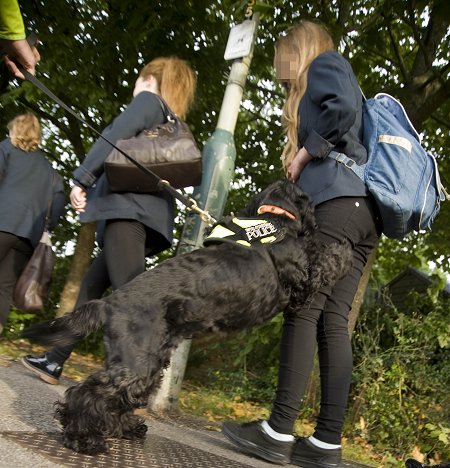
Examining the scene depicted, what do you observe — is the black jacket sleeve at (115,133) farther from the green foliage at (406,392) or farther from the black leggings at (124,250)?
the green foliage at (406,392)

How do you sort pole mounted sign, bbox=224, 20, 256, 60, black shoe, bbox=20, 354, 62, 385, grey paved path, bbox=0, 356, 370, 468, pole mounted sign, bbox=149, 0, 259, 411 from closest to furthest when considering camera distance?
1. grey paved path, bbox=0, 356, 370, 468
2. black shoe, bbox=20, 354, 62, 385
3. pole mounted sign, bbox=149, 0, 259, 411
4. pole mounted sign, bbox=224, 20, 256, 60

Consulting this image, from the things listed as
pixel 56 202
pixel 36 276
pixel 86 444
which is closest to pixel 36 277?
pixel 36 276

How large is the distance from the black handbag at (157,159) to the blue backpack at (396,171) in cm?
98

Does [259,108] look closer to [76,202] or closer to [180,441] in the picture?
[76,202]

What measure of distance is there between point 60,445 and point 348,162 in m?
1.84

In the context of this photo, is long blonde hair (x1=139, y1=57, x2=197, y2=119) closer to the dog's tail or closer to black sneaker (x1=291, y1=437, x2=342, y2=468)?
the dog's tail

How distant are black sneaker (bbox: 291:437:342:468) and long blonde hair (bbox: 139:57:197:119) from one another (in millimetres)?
2180

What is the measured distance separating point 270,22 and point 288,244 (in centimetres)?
410

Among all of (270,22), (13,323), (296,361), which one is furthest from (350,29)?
(13,323)

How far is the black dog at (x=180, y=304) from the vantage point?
238 cm

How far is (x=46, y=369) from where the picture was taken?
12.9ft

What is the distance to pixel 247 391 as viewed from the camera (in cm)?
777

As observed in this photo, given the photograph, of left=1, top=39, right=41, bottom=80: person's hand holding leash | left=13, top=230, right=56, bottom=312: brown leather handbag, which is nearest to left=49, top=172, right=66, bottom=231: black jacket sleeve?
left=13, top=230, right=56, bottom=312: brown leather handbag

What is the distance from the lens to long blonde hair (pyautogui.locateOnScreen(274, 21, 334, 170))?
315 centimetres
